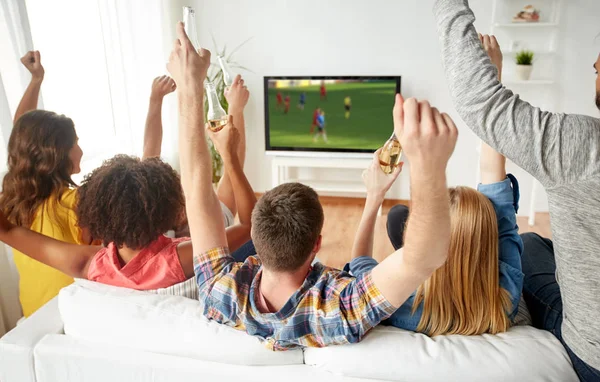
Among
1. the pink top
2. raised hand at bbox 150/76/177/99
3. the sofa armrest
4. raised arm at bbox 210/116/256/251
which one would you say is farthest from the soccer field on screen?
the sofa armrest

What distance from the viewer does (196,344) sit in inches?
44.2

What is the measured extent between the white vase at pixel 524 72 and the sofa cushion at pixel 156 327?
3.74 metres

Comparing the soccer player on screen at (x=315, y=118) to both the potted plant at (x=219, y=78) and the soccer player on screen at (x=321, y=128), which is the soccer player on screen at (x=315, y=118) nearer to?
the soccer player on screen at (x=321, y=128)

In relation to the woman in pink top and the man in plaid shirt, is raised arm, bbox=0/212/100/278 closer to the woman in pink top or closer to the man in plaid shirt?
the woman in pink top

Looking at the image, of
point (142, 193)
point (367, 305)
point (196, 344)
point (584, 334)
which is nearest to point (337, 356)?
point (367, 305)

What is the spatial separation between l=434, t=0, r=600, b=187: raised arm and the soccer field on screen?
12.0ft

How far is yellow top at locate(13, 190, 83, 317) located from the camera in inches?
65.2

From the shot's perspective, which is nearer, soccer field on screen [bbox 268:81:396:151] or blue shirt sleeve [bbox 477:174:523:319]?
blue shirt sleeve [bbox 477:174:523:319]

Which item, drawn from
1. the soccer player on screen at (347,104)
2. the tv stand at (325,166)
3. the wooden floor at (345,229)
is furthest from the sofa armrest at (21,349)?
the soccer player on screen at (347,104)

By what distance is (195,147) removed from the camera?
106cm

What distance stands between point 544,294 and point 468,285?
442mm

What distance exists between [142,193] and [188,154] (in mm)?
371

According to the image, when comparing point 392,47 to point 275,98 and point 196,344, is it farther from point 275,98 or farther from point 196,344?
point 196,344

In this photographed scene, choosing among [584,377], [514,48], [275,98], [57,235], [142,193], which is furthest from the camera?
[275,98]
